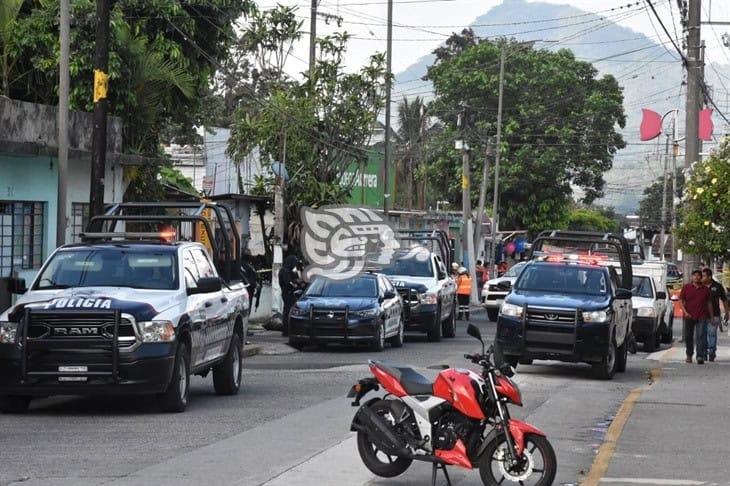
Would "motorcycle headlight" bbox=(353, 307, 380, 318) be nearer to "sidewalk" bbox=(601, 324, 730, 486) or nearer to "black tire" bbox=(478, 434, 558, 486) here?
"sidewalk" bbox=(601, 324, 730, 486)

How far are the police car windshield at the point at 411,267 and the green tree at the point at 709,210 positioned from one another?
676 cm

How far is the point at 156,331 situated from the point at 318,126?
91.4ft

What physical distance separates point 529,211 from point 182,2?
153 feet

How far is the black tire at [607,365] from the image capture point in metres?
22.4

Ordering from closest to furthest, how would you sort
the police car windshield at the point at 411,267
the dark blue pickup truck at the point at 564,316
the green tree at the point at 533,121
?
1. the dark blue pickup truck at the point at 564,316
2. the police car windshield at the point at 411,267
3. the green tree at the point at 533,121

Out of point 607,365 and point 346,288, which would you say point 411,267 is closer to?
point 346,288

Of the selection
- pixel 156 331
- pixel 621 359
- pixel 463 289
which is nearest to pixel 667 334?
Answer: pixel 463 289

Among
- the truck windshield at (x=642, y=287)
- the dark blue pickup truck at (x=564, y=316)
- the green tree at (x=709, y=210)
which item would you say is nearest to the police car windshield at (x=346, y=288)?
the dark blue pickup truck at (x=564, y=316)

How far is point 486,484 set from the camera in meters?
10.7

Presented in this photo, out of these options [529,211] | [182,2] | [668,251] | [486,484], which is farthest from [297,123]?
[668,251]

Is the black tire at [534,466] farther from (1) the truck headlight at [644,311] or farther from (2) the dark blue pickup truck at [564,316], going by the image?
(1) the truck headlight at [644,311]

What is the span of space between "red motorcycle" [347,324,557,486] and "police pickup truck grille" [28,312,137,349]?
4541mm

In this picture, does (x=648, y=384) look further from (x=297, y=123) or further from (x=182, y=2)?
(x=297, y=123)

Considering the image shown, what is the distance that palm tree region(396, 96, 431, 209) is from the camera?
74.2 meters
